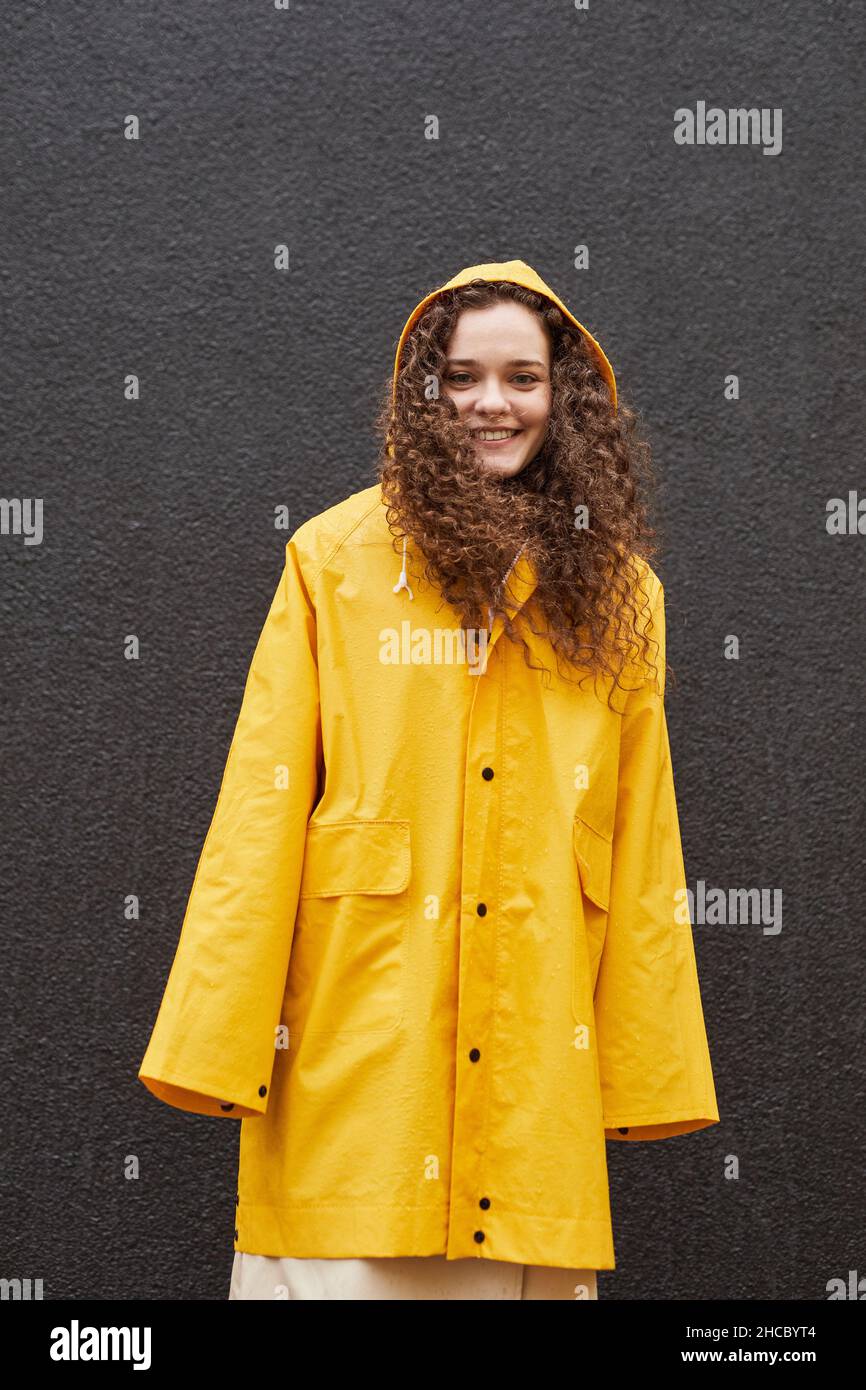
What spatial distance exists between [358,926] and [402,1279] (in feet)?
1.82

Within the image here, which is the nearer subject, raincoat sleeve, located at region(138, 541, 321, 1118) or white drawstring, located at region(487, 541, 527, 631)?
raincoat sleeve, located at region(138, 541, 321, 1118)

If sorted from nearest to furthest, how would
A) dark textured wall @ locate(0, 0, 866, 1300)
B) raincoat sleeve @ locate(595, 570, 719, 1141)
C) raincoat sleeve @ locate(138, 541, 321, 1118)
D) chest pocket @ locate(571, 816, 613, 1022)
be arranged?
raincoat sleeve @ locate(138, 541, 321, 1118) → chest pocket @ locate(571, 816, 613, 1022) → raincoat sleeve @ locate(595, 570, 719, 1141) → dark textured wall @ locate(0, 0, 866, 1300)

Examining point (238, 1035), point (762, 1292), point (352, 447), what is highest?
point (352, 447)

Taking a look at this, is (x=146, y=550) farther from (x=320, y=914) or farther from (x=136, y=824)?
(x=320, y=914)

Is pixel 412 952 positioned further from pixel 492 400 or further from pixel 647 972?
pixel 492 400

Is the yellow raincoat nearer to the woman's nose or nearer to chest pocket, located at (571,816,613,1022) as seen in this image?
chest pocket, located at (571,816,613,1022)

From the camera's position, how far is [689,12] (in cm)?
357

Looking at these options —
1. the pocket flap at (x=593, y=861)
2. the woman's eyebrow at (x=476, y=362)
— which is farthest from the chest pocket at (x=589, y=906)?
the woman's eyebrow at (x=476, y=362)

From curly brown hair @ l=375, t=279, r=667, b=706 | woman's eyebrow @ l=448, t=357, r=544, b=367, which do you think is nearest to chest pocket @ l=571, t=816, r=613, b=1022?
curly brown hair @ l=375, t=279, r=667, b=706

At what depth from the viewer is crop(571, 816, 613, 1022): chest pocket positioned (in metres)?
2.40

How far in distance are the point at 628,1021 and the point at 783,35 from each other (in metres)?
2.42

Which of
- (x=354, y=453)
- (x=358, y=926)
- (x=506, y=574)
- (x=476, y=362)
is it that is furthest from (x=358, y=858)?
(x=354, y=453)

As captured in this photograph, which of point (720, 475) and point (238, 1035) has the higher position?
point (720, 475)
